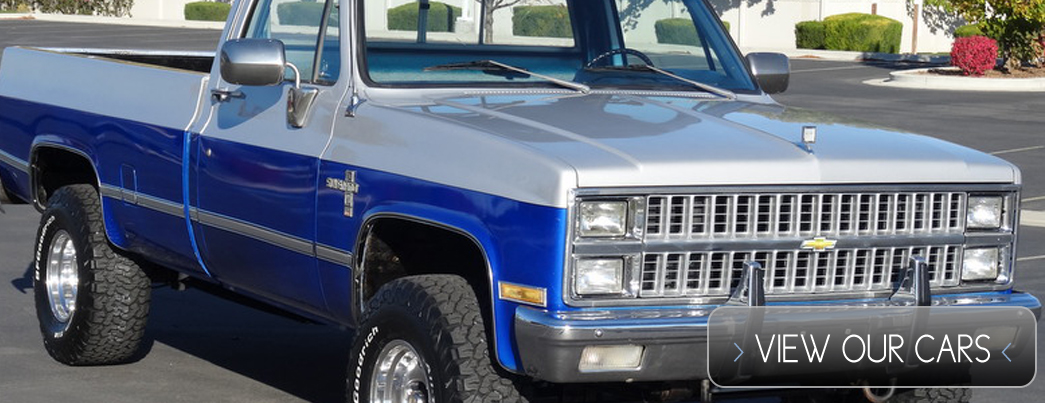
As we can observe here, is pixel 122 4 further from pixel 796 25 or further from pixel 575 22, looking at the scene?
→ pixel 575 22

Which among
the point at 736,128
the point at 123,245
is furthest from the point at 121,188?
the point at 736,128

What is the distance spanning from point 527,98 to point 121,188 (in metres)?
2.25

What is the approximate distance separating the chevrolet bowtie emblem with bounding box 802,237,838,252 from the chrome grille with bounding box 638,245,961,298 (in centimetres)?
3

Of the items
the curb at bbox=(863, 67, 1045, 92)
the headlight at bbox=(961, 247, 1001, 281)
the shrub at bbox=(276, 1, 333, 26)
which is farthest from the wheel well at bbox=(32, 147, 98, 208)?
the curb at bbox=(863, 67, 1045, 92)

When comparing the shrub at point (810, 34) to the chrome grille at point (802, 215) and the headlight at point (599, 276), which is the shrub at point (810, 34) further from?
the headlight at point (599, 276)

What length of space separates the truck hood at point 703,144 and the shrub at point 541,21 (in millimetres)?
768

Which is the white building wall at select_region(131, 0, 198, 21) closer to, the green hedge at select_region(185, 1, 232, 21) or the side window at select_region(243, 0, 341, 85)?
the green hedge at select_region(185, 1, 232, 21)

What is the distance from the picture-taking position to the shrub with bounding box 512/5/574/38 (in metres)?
6.82

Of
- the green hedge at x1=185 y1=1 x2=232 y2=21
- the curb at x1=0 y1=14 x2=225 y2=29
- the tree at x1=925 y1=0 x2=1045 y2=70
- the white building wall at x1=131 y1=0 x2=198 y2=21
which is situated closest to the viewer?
the tree at x1=925 y1=0 x2=1045 y2=70

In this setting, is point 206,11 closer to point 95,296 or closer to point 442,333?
point 95,296

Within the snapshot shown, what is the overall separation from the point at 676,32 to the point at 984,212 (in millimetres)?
1831

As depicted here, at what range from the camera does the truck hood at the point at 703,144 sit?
4961mm

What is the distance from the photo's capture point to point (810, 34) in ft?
143

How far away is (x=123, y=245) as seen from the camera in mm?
7473
